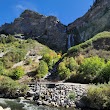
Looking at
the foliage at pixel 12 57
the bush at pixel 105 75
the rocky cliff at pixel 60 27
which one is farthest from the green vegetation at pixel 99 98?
the rocky cliff at pixel 60 27

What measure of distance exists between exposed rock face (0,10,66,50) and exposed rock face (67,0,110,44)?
6.03 metres

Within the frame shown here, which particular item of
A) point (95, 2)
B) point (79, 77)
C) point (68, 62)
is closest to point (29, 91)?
point (79, 77)

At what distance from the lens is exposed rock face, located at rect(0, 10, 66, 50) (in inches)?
4683

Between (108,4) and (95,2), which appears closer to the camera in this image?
(108,4)

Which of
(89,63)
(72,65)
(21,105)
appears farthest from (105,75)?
(21,105)

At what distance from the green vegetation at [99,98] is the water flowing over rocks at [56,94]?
8.21 ft

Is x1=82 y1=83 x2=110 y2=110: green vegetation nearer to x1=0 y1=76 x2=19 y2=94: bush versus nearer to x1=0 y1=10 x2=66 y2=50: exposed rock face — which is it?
x1=0 y1=76 x2=19 y2=94: bush

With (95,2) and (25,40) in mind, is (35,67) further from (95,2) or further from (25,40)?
(95,2)

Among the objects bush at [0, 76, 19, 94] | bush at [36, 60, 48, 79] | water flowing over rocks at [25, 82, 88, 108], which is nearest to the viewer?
water flowing over rocks at [25, 82, 88, 108]

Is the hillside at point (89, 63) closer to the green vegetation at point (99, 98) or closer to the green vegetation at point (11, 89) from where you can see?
the green vegetation at point (99, 98)

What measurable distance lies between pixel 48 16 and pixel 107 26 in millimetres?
37853

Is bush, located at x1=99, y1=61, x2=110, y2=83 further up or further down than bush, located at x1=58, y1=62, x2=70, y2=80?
further down

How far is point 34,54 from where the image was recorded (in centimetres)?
9969

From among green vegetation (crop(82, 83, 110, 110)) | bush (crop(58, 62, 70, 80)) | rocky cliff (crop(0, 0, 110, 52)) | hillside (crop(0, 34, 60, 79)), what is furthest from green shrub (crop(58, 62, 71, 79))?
rocky cliff (crop(0, 0, 110, 52))
